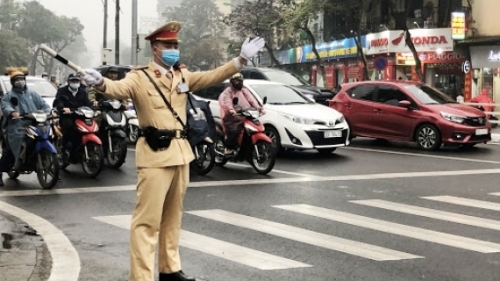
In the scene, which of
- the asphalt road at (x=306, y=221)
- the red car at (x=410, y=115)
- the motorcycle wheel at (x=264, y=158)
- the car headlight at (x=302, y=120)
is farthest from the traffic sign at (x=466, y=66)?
the motorcycle wheel at (x=264, y=158)

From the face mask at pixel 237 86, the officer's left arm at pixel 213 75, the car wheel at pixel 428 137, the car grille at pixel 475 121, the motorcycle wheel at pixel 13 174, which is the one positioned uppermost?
the face mask at pixel 237 86

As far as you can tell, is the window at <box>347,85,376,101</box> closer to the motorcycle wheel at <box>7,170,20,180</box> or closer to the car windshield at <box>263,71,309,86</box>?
the car windshield at <box>263,71,309,86</box>

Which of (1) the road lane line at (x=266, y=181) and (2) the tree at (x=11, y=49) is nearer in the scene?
(1) the road lane line at (x=266, y=181)

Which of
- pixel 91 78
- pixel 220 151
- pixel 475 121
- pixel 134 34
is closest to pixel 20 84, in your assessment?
pixel 220 151

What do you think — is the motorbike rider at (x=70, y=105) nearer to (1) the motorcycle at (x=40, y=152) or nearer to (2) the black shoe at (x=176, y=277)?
(1) the motorcycle at (x=40, y=152)

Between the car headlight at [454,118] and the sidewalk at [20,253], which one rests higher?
the car headlight at [454,118]

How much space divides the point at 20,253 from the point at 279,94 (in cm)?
922

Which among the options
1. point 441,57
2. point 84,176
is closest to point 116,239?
point 84,176

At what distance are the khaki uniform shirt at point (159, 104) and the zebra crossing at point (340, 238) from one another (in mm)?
1428

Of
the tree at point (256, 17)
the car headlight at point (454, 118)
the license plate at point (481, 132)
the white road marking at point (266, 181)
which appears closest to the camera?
the white road marking at point (266, 181)

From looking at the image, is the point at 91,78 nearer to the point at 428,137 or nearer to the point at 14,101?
the point at 14,101

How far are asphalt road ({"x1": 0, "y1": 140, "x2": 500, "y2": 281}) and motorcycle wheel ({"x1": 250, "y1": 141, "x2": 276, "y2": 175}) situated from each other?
0.17 metres

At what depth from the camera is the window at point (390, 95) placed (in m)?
16.3

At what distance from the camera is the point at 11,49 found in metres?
66.3
